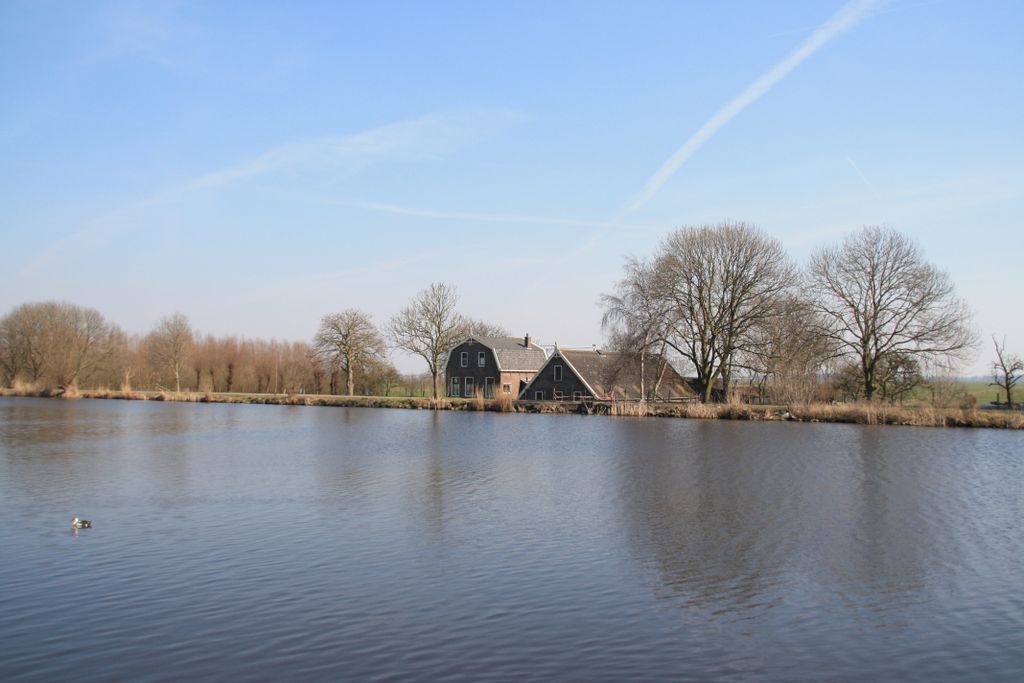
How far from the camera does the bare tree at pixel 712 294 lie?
1788 inches

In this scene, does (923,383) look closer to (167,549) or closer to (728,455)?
(728,455)

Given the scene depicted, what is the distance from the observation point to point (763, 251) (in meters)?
45.8

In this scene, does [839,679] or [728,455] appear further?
[728,455]

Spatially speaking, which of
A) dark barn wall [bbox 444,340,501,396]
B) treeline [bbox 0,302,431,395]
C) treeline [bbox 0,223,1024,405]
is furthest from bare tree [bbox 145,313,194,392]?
treeline [bbox 0,223,1024,405]

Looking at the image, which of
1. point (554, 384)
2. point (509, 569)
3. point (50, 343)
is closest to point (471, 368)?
point (554, 384)

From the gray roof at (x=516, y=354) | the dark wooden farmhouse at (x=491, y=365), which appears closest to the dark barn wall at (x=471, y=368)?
the dark wooden farmhouse at (x=491, y=365)

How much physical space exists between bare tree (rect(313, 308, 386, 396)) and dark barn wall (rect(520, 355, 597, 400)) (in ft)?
61.0

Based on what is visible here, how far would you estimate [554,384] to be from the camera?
53031mm

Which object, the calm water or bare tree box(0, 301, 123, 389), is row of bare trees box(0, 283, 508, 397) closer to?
bare tree box(0, 301, 123, 389)

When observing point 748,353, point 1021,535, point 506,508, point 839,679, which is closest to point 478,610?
point 839,679

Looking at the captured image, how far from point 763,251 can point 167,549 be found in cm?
4071

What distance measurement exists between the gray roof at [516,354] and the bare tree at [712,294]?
16484mm

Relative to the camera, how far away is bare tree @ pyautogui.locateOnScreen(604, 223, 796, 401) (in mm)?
45406

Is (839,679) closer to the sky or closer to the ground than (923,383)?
closer to the ground
